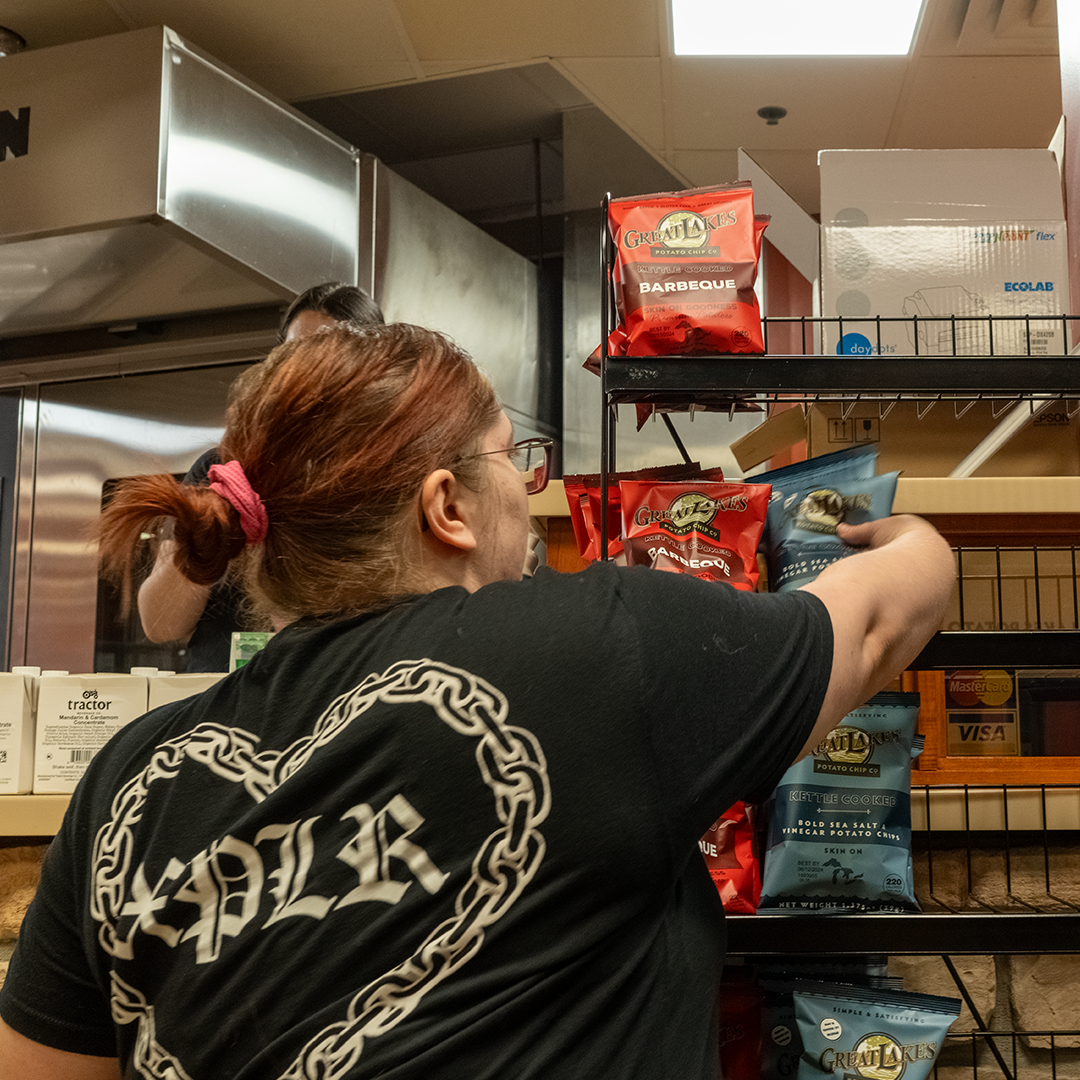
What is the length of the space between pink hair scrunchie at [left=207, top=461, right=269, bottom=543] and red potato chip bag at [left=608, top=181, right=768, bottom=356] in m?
0.47

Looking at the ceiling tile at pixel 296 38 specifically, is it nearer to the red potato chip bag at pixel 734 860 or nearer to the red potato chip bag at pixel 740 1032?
the red potato chip bag at pixel 734 860

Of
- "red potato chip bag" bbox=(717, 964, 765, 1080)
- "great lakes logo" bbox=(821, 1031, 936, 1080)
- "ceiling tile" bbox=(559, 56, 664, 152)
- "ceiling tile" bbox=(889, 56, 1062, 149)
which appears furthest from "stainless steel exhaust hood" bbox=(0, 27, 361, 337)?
"great lakes logo" bbox=(821, 1031, 936, 1080)

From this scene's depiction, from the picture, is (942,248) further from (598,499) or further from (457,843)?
(457,843)

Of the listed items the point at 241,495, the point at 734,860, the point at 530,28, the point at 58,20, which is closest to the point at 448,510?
the point at 241,495

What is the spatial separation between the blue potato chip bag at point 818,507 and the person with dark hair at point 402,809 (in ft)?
0.90

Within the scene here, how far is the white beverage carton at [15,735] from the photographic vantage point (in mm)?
1604

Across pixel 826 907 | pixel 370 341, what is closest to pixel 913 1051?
pixel 826 907

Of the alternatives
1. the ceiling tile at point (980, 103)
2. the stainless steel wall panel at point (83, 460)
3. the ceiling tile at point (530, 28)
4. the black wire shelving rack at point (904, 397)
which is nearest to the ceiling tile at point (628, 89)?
the ceiling tile at point (530, 28)

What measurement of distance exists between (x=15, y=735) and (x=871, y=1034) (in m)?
1.27

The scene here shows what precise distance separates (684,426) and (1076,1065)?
232 cm

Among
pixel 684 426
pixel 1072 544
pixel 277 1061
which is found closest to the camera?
pixel 277 1061

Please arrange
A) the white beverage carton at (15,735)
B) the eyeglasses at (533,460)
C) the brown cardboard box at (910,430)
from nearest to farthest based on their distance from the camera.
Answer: the eyeglasses at (533,460) → the brown cardboard box at (910,430) → the white beverage carton at (15,735)

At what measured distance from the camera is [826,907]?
1.14 metres

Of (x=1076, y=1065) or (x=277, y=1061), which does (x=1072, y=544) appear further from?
(x=277, y=1061)
